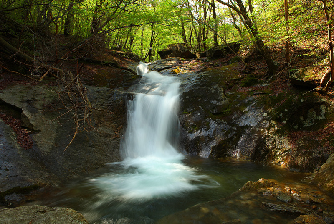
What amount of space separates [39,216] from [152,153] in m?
5.72

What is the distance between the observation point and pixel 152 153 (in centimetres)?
806

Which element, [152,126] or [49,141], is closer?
[49,141]

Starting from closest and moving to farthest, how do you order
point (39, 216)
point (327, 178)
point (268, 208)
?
point (39, 216)
point (268, 208)
point (327, 178)

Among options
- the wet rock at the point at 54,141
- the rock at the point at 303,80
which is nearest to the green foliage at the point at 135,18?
the rock at the point at 303,80

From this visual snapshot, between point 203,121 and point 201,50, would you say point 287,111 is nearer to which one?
point 203,121

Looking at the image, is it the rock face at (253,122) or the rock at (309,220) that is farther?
the rock face at (253,122)

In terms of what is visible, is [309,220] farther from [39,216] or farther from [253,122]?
[253,122]

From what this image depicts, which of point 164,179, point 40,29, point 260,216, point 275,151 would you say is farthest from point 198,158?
point 40,29

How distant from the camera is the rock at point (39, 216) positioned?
2348mm

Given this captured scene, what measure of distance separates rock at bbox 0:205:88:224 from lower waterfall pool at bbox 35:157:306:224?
3.48ft

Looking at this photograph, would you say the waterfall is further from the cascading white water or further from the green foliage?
the green foliage

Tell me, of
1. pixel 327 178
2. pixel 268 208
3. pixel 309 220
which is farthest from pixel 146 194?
pixel 327 178

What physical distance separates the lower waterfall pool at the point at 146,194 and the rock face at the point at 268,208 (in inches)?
20.1

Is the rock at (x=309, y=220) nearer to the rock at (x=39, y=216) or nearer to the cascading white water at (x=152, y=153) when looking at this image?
the cascading white water at (x=152, y=153)
